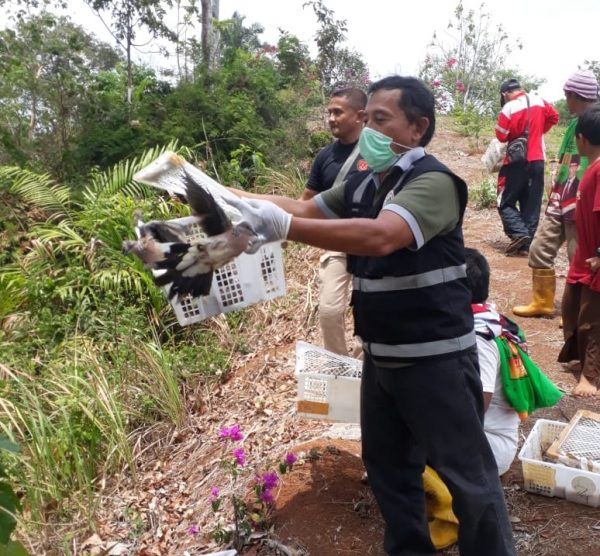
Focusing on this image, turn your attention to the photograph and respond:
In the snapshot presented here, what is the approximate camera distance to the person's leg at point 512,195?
6496 mm

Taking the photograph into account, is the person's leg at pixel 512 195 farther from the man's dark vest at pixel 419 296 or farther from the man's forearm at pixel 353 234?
the man's forearm at pixel 353 234

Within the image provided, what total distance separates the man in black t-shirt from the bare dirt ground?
25.0 inches

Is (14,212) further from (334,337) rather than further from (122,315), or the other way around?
(334,337)

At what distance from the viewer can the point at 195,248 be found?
1884 mm

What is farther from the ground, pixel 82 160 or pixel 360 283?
pixel 82 160

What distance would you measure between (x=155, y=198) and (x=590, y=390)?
468 centimetres

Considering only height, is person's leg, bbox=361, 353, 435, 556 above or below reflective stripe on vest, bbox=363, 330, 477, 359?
below

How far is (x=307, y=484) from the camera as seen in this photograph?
10.7 ft

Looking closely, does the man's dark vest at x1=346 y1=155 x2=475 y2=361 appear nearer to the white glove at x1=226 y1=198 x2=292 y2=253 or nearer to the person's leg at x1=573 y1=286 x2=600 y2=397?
the white glove at x1=226 y1=198 x2=292 y2=253

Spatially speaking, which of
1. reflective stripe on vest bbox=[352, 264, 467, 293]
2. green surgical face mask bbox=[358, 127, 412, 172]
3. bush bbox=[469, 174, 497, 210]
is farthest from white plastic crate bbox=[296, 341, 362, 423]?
bush bbox=[469, 174, 497, 210]

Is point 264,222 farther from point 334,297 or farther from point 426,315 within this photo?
point 334,297

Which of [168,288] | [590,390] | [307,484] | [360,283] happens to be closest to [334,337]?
[307,484]

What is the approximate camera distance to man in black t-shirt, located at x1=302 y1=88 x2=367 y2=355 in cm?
404

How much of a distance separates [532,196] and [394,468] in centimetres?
491
